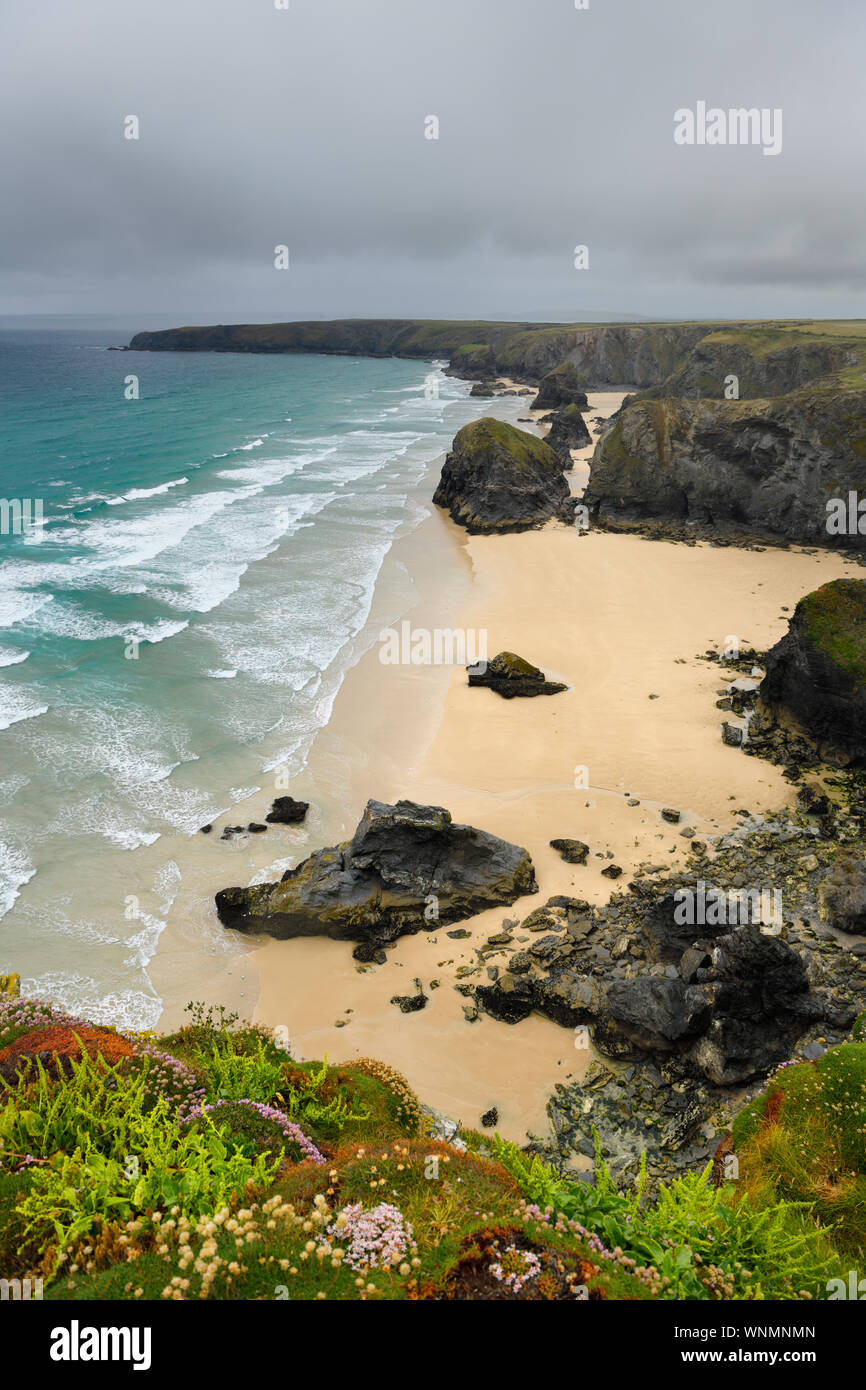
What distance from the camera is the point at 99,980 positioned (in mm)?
15570

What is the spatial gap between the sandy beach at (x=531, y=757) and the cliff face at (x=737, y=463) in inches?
163

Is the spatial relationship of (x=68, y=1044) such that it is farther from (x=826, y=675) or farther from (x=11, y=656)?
(x=11, y=656)

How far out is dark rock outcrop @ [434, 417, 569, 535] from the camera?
5059 centimetres

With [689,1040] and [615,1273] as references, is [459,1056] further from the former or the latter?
[615,1273]

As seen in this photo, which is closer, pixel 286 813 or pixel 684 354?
pixel 286 813

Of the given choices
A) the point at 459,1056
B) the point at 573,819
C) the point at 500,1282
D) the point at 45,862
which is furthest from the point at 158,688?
the point at 500,1282

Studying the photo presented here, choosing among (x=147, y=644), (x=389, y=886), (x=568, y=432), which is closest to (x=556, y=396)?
(x=568, y=432)

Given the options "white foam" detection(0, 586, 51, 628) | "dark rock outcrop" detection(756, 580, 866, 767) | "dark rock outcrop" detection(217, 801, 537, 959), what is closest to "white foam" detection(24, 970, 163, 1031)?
"dark rock outcrop" detection(217, 801, 537, 959)

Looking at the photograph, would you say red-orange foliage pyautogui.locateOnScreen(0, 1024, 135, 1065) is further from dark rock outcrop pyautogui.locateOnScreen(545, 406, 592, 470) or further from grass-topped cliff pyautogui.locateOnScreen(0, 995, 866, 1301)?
dark rock outcrop pyautogui.locateOnScreen(545, 406, 592, 470)

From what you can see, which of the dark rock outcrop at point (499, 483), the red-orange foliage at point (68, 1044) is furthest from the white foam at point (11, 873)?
the dark rock outcrop at point (499, 483)

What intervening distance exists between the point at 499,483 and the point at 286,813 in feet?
121

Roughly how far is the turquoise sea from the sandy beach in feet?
8.79

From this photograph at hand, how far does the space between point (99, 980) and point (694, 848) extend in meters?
13.9

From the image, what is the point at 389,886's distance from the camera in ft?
55.2
